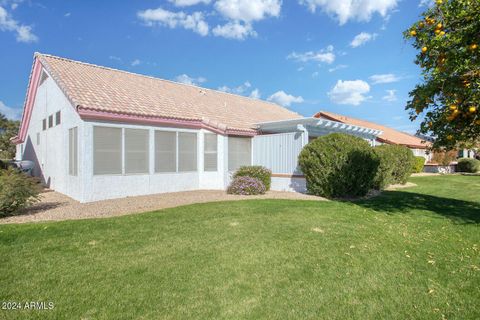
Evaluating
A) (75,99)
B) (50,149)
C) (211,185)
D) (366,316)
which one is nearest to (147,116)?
(75,99)

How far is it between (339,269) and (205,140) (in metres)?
11.0

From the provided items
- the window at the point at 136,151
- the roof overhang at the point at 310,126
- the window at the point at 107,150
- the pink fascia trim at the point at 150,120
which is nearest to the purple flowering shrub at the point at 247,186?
the pink fascia trim at the point at 150,120

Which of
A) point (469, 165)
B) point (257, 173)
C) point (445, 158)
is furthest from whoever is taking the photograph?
point (445, 158)

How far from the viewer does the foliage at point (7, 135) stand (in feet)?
132

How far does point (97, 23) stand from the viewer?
52.4 ft

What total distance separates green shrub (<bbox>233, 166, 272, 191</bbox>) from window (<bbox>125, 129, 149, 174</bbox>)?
4.02m

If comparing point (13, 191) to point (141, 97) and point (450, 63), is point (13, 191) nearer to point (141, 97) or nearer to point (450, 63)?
point (141, 97)

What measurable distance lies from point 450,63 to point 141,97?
12.4 metres

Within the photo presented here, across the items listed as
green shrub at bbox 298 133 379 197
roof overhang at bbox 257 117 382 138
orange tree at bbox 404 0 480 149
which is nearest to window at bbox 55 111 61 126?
roof overhang at bbox 257 117 382 138

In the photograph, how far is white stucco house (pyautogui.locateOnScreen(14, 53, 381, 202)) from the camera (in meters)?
11.8

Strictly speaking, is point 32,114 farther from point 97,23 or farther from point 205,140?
point 205,140

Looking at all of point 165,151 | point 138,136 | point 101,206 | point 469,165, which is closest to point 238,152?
point 165,151

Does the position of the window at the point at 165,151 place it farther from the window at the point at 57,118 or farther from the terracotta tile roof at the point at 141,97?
the window at the point at 57,118

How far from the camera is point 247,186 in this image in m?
12.9
